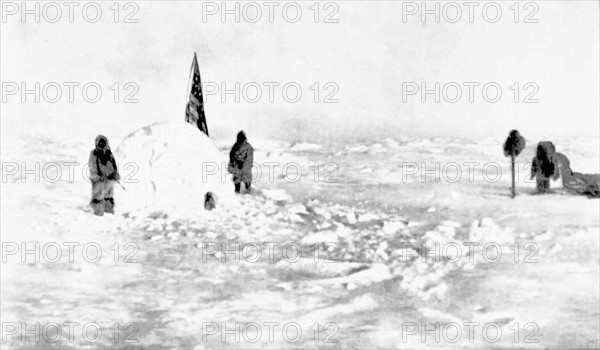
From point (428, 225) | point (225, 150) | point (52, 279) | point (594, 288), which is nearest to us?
point (594, 288)

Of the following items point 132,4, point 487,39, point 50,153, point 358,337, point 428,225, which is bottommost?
point 358,337

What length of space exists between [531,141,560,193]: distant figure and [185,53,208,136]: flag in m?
3.77

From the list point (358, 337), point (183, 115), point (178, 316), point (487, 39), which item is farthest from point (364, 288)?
point (183, 115)

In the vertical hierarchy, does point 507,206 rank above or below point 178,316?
above

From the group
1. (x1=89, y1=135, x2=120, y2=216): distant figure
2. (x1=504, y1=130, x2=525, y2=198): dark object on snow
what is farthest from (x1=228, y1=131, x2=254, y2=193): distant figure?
(x1=504, y1=130, x2=525, y2=198): dark object on snow

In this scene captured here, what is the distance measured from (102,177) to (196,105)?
1.34 meters

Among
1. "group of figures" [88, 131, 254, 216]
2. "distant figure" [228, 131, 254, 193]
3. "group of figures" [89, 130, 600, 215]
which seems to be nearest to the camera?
"group of figures" [89, 130, 600, 215]

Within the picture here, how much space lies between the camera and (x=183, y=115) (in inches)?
305

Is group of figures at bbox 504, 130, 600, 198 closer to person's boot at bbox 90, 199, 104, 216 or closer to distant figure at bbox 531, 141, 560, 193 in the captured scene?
distant figure at bbox 531, 141, 560, 193

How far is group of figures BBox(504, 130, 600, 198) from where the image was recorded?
693 centimetres

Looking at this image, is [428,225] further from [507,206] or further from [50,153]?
[50,153]

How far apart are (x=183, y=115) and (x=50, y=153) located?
1622 mm

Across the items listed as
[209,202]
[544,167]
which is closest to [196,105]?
[209,202]

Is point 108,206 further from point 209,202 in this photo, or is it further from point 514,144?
point 514,144
